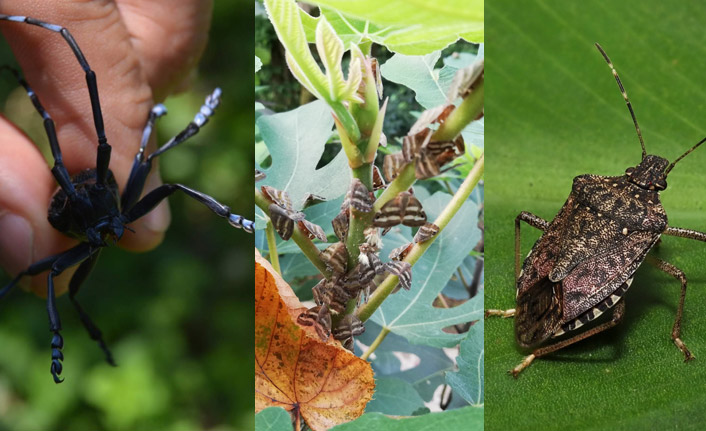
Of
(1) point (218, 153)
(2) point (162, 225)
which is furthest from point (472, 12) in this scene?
(1) point (218, 153)

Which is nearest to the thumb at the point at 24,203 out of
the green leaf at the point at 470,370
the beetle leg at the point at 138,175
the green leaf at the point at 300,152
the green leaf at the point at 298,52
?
the beetle leg at the point at 138,175

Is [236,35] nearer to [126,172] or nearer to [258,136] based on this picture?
[126,172]

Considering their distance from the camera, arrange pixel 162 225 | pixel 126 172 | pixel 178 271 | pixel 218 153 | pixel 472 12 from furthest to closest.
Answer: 1. pixel 178 271
2. pixel 218 153
3. pixel 162 225
4. pixel 126 172
5. pixel 472 12

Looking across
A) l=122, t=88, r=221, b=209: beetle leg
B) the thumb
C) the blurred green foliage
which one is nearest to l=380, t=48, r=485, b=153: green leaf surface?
l=122, t=88, r=221, b=209: beetle leg

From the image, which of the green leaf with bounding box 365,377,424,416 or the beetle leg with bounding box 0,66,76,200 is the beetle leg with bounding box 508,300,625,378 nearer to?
the green leaf with bounding box 365,377,424,416

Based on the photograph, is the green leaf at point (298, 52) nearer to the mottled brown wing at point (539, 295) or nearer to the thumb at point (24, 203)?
the mottled brown wing at point (539, 295)

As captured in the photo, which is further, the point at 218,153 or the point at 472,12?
the point at 218,153

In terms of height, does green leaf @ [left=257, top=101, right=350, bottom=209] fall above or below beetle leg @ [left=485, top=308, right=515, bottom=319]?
above
